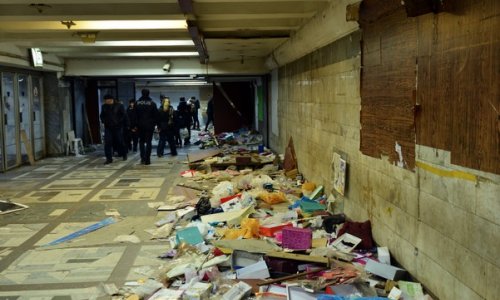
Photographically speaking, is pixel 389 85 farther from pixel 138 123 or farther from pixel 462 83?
pixel 138 123

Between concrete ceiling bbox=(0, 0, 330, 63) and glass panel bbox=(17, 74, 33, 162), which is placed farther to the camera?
glass panel bbox=(17, 74, 33, 162)

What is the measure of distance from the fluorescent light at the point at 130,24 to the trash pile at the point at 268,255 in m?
2.66

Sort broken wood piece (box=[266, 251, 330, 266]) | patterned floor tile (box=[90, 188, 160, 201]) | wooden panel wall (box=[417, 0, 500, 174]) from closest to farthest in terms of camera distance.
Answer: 1. wooden panel wall (box=[417, 0, 500, 174])
2. broken wood piece (box=[266, 251, 330, 266])
3. patterned floor tile (box=[90, 188, 160, 201])

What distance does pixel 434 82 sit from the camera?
10.8ft

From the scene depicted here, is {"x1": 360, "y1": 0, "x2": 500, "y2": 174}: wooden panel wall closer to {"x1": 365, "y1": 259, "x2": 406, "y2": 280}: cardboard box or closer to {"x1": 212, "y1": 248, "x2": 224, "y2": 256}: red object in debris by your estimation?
{"x1": 365, "y1": 259, "x2": 406, "y2": 280}: cardboard box

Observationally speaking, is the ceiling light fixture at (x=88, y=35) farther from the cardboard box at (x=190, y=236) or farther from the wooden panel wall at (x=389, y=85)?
the wooden panel wall at (x=389, y=85)

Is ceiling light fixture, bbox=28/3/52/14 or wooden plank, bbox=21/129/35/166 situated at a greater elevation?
ceiling light fixture, bbox=28/3/52/14

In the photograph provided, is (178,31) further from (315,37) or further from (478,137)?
(478,137)

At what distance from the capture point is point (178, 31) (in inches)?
319

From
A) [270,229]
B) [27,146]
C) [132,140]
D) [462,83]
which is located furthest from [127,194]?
[132,140]

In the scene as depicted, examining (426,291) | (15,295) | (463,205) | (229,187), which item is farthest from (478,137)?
(229,187)

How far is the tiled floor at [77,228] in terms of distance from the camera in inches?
174

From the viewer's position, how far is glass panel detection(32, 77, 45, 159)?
12594 millimetres

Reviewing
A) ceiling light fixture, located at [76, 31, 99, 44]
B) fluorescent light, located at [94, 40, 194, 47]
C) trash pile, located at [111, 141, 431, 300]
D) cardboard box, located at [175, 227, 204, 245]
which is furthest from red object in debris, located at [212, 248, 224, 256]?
fluorescent light, located at [94, 40, 194, 47]
